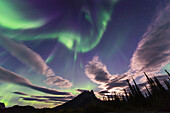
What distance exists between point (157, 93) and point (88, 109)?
3109 cm

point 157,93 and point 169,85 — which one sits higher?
point 169,85

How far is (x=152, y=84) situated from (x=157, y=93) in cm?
447

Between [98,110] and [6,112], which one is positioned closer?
[98,110]

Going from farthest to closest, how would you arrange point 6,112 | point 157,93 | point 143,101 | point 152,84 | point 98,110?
point 6,112 → point 152,84 → point 157,93 → point 143,101 → point 98,110

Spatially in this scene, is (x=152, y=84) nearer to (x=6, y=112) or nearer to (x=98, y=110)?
(x=98, y=110)

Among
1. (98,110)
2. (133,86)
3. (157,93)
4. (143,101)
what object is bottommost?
(98,110)

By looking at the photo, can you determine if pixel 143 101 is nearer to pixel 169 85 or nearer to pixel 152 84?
pixel 152 84

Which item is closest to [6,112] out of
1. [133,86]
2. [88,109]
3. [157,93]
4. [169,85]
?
[88,109]

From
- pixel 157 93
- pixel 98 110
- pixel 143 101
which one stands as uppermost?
pixel 157 93

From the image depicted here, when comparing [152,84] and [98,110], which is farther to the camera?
[152,84]

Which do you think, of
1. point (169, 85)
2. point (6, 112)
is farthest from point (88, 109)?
point (6, 112)

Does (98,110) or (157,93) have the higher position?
(157,93)

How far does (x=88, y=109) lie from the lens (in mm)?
10586

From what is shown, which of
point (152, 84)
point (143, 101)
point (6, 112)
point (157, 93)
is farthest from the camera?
point (6, 112)
